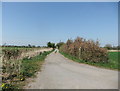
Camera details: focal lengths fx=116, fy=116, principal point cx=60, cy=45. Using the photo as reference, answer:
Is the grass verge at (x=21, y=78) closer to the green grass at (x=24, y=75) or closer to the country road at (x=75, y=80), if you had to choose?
the green grass at (x=24, y=75)

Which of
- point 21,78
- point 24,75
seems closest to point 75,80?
point 21,78

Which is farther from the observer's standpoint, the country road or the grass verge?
the country road

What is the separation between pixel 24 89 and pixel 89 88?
2536 millimetres

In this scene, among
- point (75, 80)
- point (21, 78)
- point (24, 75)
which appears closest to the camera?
point (75, 80)

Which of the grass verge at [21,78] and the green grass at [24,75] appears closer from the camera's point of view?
the grass verge at [21,78]

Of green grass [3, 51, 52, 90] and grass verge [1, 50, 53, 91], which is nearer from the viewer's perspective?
grass verge [1, 50, 53, 91]

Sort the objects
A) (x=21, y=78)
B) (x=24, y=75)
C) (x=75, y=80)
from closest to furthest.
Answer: (x=75, y=80) → (x=21, y=78) → (x=24, y=75)

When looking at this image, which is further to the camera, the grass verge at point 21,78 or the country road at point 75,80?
the country road at point 75,80

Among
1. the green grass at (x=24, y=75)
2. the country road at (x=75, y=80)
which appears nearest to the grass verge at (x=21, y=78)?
the green grass at (x=24, y=75)

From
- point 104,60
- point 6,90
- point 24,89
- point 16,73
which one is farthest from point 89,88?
→ point 104,60

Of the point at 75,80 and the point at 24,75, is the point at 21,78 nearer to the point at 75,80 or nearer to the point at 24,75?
the point at 24,75

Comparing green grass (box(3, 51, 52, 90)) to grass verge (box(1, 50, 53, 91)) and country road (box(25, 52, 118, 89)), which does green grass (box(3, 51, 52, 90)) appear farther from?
A: country road (box(25, 52, 118, 89))

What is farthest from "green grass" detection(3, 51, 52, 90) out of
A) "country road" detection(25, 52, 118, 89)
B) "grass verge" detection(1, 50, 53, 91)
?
"country road" detection(25, 52, 118, 89)

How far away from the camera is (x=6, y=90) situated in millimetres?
4285
